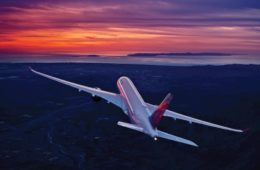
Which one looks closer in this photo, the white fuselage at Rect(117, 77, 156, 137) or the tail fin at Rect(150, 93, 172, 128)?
the tail fin at Rect(150, 93, 172, 128)

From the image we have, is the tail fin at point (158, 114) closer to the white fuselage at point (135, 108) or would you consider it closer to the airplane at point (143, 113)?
the airplane at point (143, 113)

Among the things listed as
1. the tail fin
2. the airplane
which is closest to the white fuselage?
the airplane

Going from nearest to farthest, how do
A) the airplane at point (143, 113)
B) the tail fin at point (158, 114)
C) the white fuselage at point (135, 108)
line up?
1. the airplane at point (143, 113)
2. the tail fin at point (158, 114)
3. the white fuselage at point (135, 108)

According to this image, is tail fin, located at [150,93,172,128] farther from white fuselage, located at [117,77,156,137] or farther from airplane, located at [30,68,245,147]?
white fuselage, located at [117,77,156,137]

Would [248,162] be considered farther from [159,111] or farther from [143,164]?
[159,111]

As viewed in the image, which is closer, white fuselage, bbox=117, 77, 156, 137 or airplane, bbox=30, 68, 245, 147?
airplane, bbox=30, 68, 245, 147

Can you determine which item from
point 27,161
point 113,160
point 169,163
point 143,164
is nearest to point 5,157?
point 27,161

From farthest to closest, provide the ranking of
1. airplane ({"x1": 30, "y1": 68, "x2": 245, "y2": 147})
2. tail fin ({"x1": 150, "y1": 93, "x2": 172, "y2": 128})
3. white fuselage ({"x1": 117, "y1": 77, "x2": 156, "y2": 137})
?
white fuselage ({"x1": 117, "y1": 77, "x2": 156, "y2": 137})
tail fin ({"x1": 150, "y1": 93, "x2": 172, "y2": 128})
airplane ({"x1": 30, "y1": 68, "x2": 245, "y2": 147})

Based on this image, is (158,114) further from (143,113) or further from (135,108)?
(135,108)

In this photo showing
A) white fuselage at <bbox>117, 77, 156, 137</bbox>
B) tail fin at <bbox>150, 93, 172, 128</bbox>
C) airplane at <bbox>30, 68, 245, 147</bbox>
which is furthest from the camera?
white fuselage at <bbox>117, 77, 156, 137</bbox>

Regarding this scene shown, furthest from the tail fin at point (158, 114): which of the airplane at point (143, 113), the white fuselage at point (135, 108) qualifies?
the white fuselage at point (135, 108)
